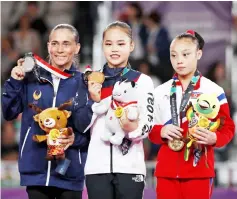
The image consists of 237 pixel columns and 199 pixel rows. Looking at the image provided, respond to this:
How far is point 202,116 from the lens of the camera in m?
3.98

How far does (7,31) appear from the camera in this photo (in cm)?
849

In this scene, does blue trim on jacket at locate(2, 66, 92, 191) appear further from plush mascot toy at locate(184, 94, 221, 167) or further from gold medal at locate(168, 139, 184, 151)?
plush mascot toy at locate(184, 94, 221, 167)

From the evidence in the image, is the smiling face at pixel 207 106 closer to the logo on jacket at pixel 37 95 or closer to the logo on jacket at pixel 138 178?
the logo on jacket at pixel 138 178

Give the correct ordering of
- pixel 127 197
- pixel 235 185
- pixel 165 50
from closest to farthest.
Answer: pixel 127 197 < pixel 235 185 < pixel 165 50

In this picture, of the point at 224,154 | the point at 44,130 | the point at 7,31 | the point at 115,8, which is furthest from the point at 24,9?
the point at 44,130

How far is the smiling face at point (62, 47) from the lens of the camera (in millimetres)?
4105

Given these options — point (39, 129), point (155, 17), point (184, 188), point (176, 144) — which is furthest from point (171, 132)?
point (155, 17)

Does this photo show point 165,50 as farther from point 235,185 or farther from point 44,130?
point 44,130

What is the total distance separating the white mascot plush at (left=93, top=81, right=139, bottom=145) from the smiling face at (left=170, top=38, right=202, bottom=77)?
1.24ft

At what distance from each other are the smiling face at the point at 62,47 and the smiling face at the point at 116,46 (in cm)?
22

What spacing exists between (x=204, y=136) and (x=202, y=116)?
0.11m

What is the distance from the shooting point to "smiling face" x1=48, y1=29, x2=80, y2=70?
13.5ft

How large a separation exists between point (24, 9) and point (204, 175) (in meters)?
4.94

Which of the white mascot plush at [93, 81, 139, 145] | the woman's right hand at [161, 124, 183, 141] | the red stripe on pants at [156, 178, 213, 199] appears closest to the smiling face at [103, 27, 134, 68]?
the white mascot plush at [93, 81, 139, 145]
